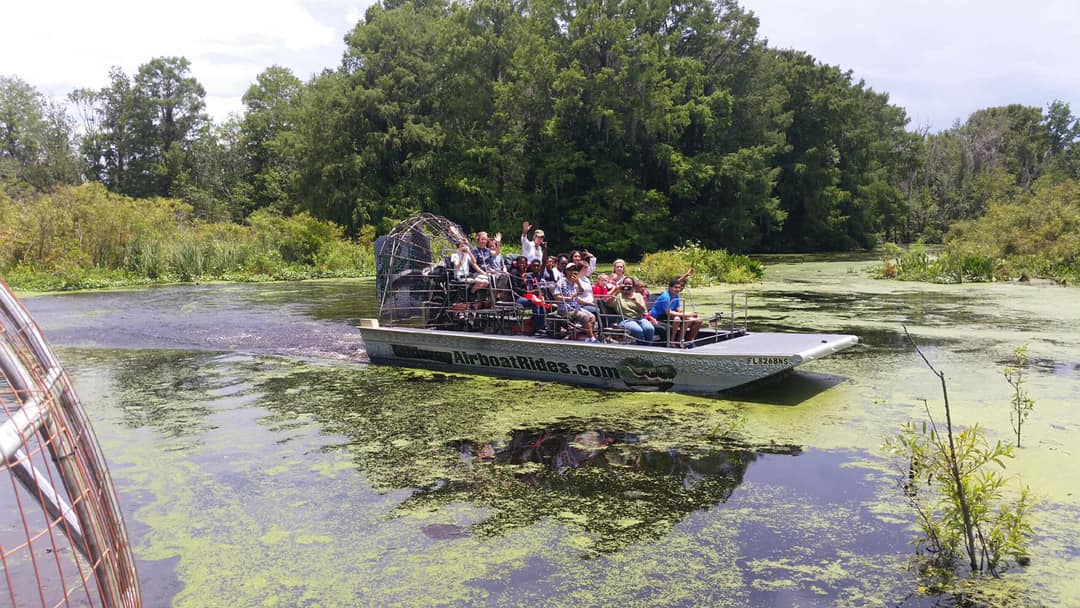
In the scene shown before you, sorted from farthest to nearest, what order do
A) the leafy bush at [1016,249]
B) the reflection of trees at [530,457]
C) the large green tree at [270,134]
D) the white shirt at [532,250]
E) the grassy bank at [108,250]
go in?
the large green tree at [270,134], the grassy bank at [108,250], the leafy bush at [1016,249], the white shirt at [532,250], the reflection of trees at [530,457]

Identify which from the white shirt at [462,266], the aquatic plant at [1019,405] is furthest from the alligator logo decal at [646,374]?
the aquatic plant at [1019,405]

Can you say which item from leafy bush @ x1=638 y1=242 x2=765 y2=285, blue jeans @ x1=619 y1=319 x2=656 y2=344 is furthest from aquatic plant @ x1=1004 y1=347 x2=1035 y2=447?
leafy bush @ x1=638 y1=242 x2=765 y2=285

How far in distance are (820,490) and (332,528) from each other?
3.52 m

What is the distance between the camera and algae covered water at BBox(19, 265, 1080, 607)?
4.46m

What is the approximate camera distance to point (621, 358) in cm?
903

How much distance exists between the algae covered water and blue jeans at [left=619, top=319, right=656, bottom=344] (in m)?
0.89

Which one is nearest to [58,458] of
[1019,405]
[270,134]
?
[1019,405]

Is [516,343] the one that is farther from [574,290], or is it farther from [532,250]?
[532,250]

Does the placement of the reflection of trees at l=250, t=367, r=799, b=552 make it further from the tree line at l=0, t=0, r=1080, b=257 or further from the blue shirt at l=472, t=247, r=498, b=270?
the tree line at l=0, t=0, r=1080, b=257

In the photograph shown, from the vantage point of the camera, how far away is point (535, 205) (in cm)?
3988

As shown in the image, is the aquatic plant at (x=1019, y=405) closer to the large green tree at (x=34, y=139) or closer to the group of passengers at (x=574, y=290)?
the group of passengers at (x=574, y=290)

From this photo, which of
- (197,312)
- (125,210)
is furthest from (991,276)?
(125,210)

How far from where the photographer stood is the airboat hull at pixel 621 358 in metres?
8.49

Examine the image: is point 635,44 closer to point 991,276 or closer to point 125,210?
point 991,276
